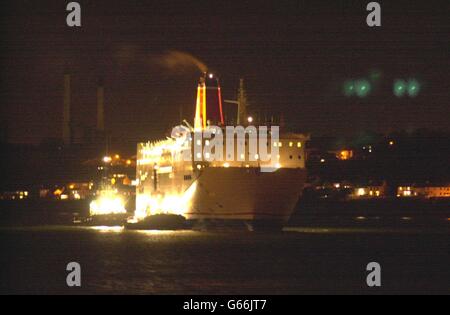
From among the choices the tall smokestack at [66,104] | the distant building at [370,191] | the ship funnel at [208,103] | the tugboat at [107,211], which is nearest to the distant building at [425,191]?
the distant building at [370,191]

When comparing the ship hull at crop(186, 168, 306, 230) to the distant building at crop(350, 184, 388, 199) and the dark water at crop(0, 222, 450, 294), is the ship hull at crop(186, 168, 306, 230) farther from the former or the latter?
the distant building at crop(350, 184, 388, 199)

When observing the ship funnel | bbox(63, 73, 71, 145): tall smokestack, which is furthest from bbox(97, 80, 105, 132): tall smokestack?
the ship funnel

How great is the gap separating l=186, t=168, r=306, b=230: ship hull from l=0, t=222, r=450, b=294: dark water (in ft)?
3.09

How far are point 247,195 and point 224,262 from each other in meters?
14.5

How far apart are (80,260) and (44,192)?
96.6 metres

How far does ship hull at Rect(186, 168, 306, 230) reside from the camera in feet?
156

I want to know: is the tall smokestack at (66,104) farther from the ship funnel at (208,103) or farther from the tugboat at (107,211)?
the ship funnel at (208,103)

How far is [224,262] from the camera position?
33.4 meters

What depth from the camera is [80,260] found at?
34.8 meters

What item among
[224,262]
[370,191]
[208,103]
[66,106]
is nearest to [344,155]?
[370,191]

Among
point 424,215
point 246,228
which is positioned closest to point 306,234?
point 246,228
